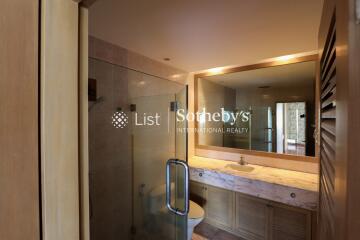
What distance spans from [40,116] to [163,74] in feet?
6.76

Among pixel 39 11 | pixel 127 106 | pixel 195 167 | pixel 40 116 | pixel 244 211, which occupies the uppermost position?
pixel 39 11

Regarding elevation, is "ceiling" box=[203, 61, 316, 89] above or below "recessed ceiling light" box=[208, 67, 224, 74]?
below

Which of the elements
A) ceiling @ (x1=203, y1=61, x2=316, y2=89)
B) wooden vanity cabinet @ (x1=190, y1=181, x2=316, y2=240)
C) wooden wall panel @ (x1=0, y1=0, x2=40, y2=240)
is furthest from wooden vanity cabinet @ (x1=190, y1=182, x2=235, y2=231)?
wooden wall panel @ (x1=0, y1=0, x2=40, y2=240)

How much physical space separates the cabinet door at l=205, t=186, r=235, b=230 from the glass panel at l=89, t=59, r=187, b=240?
0.58m

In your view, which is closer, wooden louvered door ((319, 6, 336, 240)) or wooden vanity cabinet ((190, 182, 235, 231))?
wooden louvered door ((319, 6, 336, 240))

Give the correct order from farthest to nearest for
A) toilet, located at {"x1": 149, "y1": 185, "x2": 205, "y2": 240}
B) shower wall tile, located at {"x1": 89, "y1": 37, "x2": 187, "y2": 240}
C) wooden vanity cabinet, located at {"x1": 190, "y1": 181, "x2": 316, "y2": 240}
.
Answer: toilet, located at {"x1": 149, "y1": 185, "x2": 205, "y2": 240}
wooden vanity cabinet, located at {"x1": 190, "y1": 181, "x2": 316, "y2": 240}
shower wall tile, located at {"x1": 89, "y1": 37, "x2": 187, "y2": 240}

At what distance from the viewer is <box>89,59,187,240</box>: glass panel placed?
1.67m

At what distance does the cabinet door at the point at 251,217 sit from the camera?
81.8 inches

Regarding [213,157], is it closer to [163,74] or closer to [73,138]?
[163,74]

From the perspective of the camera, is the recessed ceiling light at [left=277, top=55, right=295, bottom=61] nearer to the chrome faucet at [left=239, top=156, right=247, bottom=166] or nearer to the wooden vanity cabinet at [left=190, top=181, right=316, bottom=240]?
the chrome faucet at [left=239, top=156, right=247, bottom=166]

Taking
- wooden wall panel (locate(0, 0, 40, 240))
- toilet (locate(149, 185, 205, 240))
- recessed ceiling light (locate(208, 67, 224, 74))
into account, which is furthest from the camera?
recessed ceiling light (locate(208, 67, 224, 74))

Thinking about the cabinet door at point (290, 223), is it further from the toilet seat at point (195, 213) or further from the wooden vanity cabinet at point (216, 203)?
the toilet seat at point (195, 213)

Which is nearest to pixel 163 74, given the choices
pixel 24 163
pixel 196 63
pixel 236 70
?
pixel 196 63

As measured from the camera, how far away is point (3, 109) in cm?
41
